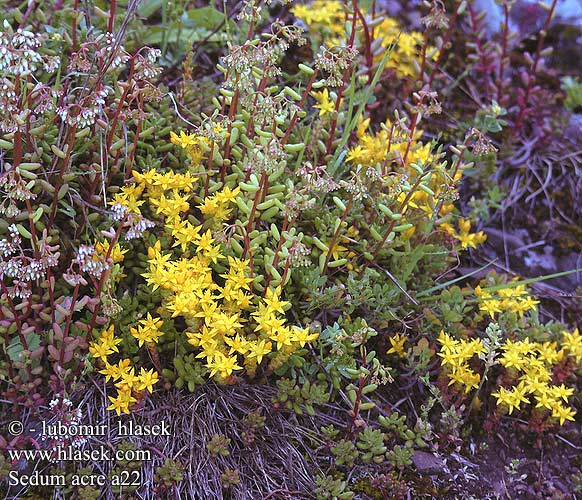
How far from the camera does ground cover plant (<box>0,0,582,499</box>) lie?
90.6 inches

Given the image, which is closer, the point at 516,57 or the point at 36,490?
the point at 36,490

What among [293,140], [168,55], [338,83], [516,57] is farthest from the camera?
[516,57]

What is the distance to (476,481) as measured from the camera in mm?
2629

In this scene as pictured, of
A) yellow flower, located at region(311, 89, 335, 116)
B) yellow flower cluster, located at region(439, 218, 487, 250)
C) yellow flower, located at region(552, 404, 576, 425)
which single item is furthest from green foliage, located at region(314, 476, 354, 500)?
yellow flower, located at region(311, 89, 335, 116)

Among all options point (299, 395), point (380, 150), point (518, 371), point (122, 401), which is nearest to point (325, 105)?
point (380, 150)

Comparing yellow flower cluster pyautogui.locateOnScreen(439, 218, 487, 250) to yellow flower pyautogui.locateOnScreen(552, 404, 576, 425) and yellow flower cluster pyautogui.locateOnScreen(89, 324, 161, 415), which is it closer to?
yellow flower pyautogui.locateOnScreen(552, 404, 576, 425)

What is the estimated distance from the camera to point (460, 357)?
8.63 ft

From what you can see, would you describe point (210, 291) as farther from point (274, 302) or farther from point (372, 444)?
point (372, 444)

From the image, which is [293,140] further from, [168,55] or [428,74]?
[428,74]

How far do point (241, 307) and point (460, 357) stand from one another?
857 mm

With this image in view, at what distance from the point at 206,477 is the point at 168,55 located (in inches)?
79.6

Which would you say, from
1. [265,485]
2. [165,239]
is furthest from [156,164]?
[265,485]

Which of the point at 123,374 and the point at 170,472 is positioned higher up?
the point at 123,374

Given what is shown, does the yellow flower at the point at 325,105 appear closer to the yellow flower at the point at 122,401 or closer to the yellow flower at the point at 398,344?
the yellow flower at the point at 398,344
